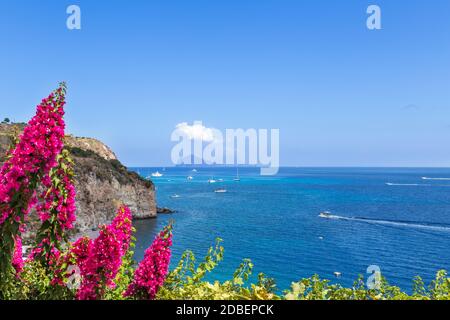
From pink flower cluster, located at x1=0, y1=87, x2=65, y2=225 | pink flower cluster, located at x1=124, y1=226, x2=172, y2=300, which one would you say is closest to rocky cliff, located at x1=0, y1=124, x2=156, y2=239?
pink flower cluster, located at x1=124, y1=226, x2=172, y2=300

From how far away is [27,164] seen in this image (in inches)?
194

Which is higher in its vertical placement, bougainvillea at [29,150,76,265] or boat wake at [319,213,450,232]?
bougainvillea at [29,150,76,265]

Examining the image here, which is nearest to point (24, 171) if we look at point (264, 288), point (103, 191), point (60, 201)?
point (60, 201)

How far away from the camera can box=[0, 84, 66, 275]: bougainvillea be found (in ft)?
16.2

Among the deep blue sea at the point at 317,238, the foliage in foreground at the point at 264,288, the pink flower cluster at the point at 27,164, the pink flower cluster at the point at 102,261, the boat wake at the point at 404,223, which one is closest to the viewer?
the foliage in foreground at the point at 264,288

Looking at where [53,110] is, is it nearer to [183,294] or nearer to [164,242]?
[164,242]

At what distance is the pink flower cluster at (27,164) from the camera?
4922 mm

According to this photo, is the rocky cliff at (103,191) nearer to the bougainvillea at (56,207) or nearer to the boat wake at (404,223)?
the boat wake at (404,223)

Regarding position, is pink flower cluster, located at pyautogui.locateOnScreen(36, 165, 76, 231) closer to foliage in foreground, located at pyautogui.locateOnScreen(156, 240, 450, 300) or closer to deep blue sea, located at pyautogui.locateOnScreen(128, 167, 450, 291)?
foliage in foreground, located at pyautogui.locateOnScreen(156, 240, 450, 300)

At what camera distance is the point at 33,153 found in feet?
→ 16.3

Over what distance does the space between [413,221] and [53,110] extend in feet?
302

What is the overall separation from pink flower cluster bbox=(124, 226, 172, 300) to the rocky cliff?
5911 centimetres

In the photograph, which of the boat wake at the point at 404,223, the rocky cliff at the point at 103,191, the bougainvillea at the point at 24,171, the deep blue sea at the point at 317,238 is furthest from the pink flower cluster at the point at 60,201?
the boat wake at the point at 404,223

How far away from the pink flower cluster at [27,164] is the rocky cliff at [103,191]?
59289 millimetres
